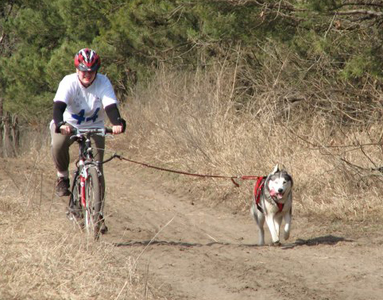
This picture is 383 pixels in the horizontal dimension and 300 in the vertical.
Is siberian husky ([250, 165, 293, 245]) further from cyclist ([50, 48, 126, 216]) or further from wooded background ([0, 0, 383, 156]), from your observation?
wooded background ([0, 0, 383, 156])

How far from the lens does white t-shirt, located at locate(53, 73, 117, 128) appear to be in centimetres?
831

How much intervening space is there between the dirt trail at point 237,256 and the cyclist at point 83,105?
4.11 feet

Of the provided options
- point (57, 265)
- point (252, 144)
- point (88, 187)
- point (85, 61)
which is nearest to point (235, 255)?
point (88, 187)

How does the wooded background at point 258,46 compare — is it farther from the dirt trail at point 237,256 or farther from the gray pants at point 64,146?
the gray pants at point 64,146

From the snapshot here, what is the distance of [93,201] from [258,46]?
734 centimetres

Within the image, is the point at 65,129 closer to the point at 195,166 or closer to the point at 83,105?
the point at 83,105

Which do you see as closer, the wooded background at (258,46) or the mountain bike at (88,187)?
the mountain bike at (88,187)

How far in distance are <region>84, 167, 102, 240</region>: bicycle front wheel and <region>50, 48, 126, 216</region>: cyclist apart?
0.13m

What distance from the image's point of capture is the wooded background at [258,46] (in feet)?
37.9

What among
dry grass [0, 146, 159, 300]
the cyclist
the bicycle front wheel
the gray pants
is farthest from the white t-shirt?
dry grass [0, 146, 159, 300]

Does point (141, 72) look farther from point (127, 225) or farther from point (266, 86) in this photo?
point (127, 225)

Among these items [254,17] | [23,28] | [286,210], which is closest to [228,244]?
[286,210]

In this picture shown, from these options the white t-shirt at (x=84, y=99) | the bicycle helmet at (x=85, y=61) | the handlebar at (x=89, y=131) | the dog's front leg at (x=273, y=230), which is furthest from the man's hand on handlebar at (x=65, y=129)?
the dog's front leg at (x=273, y=230)

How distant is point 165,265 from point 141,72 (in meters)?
12.1
